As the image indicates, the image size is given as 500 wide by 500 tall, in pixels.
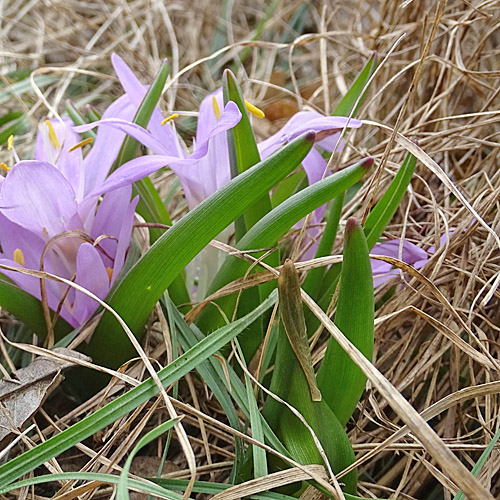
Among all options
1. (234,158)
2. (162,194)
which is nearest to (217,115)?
(234,158)

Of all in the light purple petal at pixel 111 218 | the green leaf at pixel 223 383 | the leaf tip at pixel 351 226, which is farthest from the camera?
the light purple petal at pixel 111 218

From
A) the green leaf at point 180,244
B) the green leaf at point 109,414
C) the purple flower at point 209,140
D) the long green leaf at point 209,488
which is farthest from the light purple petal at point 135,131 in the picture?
the long green leaf at point 209,488

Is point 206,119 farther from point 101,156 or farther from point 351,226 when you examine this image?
point 351,226

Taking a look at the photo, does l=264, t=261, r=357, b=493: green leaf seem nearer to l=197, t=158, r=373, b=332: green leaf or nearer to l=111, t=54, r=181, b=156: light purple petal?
l=197, t=158, r=373, b=332: green leaf

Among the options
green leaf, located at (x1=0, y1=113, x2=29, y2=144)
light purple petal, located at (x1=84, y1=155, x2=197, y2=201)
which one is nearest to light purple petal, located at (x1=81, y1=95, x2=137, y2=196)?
light purple petal, located at (x1=84, y1=155, x2=197, y2=201)

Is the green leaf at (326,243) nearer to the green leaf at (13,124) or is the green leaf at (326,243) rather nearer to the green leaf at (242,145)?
the green leaf at (242,145)
